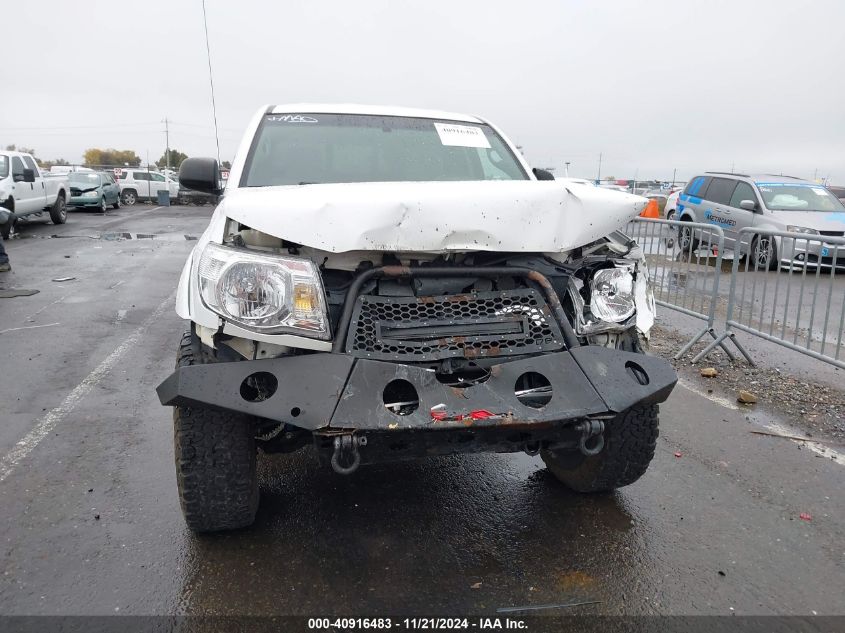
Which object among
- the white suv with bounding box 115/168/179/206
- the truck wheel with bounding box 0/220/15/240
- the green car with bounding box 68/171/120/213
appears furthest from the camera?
the white suv with bounding box 115/168/179/206

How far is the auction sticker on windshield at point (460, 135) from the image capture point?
4098mm

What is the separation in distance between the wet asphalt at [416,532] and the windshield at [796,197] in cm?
876

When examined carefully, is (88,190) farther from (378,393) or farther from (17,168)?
(378,393)

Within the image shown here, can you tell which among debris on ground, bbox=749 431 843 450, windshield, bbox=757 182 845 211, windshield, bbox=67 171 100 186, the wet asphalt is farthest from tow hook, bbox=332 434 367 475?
windshield, bbox=67 171 100 186

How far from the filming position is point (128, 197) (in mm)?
31016

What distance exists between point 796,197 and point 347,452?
40.6 ft

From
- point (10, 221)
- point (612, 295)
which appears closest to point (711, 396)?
point (612, 295)

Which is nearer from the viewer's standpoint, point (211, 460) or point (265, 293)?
point (265, 293)

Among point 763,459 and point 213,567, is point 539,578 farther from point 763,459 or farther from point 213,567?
point 763,459

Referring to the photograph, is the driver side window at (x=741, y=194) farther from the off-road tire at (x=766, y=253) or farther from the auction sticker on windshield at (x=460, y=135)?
the auction sticker on windshield at (x=460, y=135)

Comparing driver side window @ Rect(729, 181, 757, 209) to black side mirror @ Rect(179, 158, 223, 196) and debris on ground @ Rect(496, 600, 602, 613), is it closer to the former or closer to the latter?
black side mirror @ Rect(179, 158, 223, 196)

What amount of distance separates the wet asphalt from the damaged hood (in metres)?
1.33

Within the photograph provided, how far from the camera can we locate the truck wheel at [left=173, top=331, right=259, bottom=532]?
8.22ft

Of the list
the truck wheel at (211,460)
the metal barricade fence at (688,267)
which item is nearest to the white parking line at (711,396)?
the metal barricade fence at (688,267)
